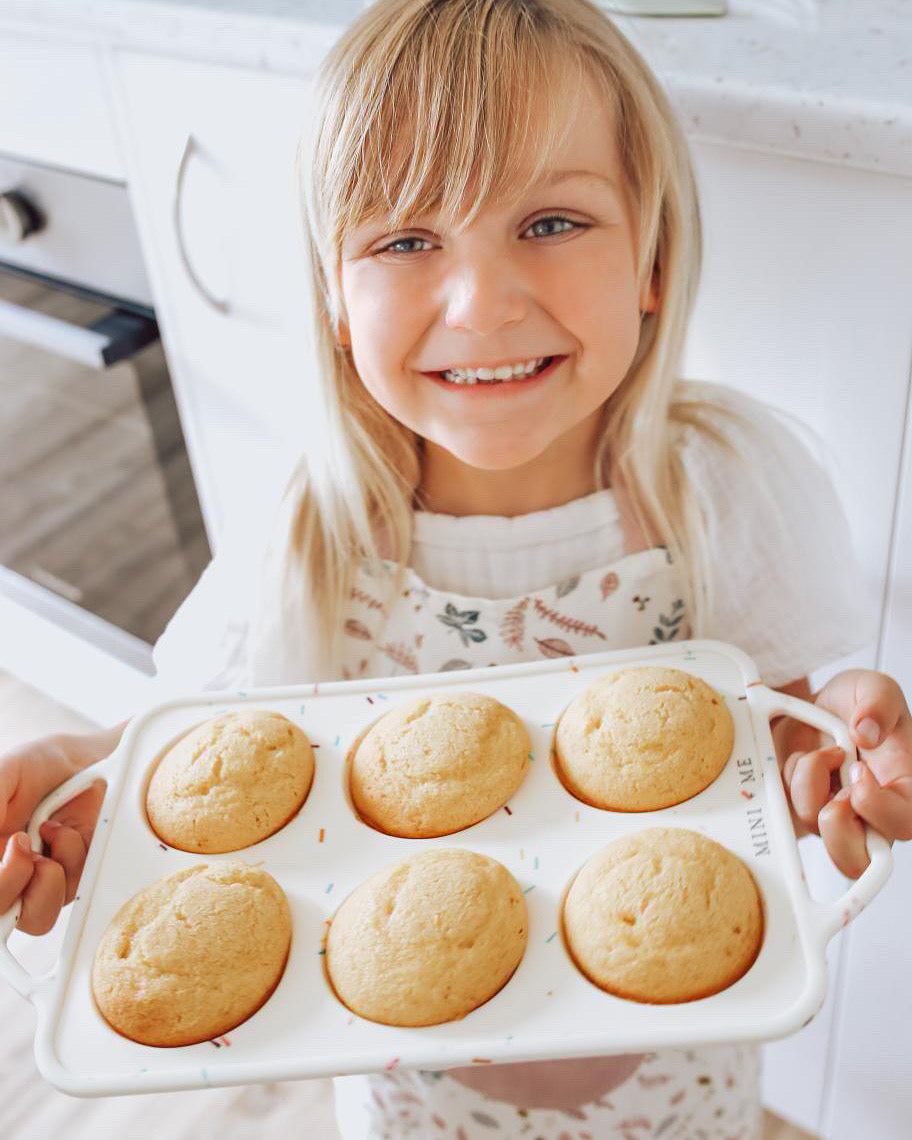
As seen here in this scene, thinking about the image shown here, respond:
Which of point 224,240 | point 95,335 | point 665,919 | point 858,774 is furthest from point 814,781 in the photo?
point 95,335

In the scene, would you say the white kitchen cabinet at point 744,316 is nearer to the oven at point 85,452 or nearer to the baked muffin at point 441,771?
the oven at point 85,452

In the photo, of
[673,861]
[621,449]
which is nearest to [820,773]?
[673,861]

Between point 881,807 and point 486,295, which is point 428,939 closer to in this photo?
point 881,807

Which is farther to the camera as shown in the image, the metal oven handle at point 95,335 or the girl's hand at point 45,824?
the metal oven handle at point 95,335

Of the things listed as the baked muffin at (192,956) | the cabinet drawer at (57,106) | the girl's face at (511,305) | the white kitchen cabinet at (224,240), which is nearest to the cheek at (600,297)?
the girl's face at (511,305)

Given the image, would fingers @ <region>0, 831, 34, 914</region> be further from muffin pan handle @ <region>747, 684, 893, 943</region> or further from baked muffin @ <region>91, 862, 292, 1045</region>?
muffin pan handle @ <region>747, 684, 893, 943</region>

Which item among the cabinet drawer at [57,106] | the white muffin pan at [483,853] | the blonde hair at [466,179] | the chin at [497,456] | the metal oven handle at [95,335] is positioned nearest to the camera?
the white muffin pan at [483,853]

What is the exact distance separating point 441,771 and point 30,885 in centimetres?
27

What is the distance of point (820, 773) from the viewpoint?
0.73m

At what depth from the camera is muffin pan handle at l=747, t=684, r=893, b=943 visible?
0.63 metres

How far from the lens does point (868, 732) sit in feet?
2.37

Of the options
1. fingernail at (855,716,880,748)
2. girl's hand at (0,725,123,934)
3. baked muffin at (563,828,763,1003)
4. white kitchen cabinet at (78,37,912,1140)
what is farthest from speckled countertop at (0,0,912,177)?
girl's hand at (0,725,123,934)

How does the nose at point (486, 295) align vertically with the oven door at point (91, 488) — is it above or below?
above

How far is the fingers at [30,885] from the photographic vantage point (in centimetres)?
71
